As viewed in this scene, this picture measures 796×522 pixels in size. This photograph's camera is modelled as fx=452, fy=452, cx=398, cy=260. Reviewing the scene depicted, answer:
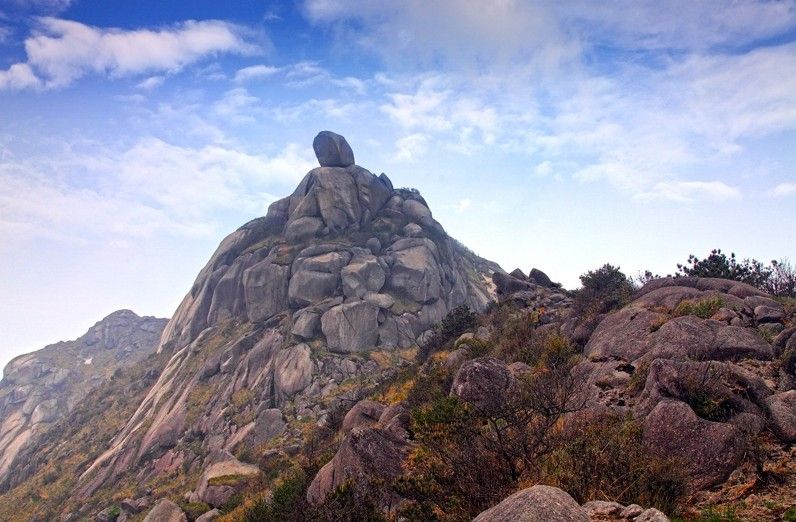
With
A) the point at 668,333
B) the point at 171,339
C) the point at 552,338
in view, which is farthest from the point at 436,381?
the point at 171,339

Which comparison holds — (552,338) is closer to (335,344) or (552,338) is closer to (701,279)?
(701,279)

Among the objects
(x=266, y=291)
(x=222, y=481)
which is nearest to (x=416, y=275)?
(x=266, y=291)

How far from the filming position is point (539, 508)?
6.19 meters

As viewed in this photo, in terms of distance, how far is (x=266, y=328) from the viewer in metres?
48.3

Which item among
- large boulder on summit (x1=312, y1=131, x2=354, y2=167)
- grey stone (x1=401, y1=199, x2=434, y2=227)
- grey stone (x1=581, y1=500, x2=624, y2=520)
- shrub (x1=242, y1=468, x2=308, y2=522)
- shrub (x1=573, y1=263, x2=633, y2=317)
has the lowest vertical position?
shrub (x1=242, y1=468, x2=308, y2=522)

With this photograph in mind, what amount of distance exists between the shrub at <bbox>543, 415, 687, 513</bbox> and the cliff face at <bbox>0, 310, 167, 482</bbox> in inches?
3329

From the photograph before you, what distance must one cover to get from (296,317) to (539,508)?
42.1 meters

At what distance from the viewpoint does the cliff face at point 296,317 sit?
3847 cm

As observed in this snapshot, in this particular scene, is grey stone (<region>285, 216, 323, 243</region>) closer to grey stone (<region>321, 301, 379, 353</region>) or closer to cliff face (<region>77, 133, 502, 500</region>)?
cliff face (<region>77, 133, 502, 500</region>)

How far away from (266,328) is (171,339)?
24162 mm

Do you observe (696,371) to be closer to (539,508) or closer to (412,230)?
(539,508)

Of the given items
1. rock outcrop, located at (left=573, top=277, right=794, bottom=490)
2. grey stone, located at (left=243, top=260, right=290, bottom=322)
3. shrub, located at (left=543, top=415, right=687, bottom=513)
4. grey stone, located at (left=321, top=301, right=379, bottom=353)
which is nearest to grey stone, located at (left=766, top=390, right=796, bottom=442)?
rock outcrop, located at (left=573, top=277, right=794, bottom=490)

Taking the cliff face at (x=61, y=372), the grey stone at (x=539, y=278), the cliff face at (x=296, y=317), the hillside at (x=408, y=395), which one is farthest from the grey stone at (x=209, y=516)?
the cliff face at (x=61, y=372)

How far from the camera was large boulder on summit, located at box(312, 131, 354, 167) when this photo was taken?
63.1 meters
